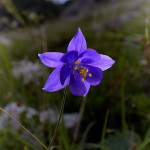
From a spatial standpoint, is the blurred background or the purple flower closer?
the purple flower

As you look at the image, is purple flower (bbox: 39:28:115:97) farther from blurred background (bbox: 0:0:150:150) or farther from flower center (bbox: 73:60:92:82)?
blurred background (bbox: 0:0:150:150)

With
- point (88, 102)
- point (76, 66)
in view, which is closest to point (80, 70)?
point (76, 66)

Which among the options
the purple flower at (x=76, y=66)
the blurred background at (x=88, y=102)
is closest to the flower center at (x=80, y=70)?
the purple flower at (x=76, y=66)

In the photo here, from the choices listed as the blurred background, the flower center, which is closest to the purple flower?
the flower center

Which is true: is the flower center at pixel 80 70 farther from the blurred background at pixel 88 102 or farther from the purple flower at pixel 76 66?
the blurred background at pixel 88 102

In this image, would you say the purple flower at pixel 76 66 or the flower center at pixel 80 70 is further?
the flower center at pixel 80 70

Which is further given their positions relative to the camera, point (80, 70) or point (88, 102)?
point (88, 102)

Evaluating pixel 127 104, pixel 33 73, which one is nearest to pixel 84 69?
pixel 127 104

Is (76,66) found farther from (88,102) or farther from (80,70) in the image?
(88,102)

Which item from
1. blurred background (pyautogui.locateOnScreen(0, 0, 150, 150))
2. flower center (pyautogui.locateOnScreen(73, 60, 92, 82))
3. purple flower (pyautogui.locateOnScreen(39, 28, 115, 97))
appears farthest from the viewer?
blurred background (pyautogui.locateOnScreen(0, 0, 150, 150))
